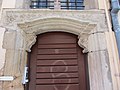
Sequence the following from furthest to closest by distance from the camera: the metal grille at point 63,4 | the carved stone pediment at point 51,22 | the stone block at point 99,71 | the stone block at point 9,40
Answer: the metal grille at point 63,4 < the carved stone pediment at point 51,22 < the stone block at point 9,40 < the stone block at point 99,71

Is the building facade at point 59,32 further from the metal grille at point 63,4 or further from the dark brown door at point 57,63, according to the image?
the metal grille at point 63,4

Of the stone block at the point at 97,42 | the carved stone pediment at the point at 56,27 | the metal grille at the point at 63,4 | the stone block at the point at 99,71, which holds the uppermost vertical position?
the metal grille at the point at 63,4

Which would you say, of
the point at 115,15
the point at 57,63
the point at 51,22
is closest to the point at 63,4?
the point at 51,22

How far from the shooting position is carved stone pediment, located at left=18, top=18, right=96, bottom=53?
8.80 ft

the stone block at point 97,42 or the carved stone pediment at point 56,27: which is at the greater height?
the carved stone pediment at point 56,27

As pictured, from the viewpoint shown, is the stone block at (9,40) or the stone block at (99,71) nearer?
the stone block at (99,71)

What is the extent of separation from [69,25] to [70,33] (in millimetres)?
162

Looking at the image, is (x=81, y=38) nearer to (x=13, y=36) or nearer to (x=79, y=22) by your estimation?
(x=79, y=22)

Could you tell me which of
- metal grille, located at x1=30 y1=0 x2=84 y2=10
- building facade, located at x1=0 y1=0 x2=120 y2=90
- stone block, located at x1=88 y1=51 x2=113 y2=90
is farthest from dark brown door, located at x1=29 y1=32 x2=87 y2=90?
metal grille, located at x1=30 y1=0 x2=84 y2=10

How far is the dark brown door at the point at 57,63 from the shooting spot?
8.34 ft

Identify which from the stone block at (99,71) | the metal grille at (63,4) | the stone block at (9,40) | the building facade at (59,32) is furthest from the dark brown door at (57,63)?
the metal grille at (63,4)

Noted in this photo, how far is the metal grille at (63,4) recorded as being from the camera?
312cm

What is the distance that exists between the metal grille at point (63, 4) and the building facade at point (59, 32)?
201 mm

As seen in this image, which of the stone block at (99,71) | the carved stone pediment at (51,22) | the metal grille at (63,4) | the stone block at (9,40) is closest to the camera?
the stone block at (99,71)
